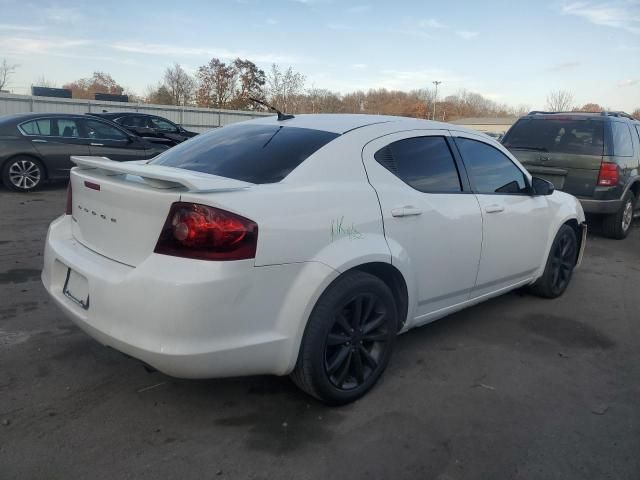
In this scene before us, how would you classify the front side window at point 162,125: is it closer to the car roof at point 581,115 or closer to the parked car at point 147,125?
the parked car at point 147,125

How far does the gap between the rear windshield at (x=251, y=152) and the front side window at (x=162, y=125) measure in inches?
541

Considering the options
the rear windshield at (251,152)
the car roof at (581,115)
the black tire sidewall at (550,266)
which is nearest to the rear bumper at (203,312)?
the rear windshield at (251,152)

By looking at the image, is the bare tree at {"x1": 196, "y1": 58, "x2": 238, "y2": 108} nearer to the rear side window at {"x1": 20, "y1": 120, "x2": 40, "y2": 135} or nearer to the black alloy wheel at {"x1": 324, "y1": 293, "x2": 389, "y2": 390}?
the rear side window at {"x1": 20, "y1": 120, "x2": 40, "y2": 135}

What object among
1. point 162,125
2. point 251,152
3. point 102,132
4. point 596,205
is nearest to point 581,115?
point 596,205

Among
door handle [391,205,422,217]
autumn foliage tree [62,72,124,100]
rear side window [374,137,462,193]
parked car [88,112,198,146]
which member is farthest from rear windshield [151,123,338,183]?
autumn foliage tree [62,72,124,100]

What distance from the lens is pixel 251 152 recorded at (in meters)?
3.08

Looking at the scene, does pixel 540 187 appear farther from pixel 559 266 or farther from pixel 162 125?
pixel 162 125

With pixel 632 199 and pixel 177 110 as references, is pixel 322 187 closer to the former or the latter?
pixel 632 199

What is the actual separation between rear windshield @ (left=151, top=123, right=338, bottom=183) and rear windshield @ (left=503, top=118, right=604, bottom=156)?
5.53m

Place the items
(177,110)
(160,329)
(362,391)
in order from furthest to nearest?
(177,110), (362,391), (160,329)

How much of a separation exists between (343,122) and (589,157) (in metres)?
5.33

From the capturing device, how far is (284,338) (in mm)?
2523

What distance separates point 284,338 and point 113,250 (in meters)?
0.96

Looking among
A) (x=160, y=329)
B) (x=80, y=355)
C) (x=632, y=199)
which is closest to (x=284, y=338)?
(x=160, y=329)
